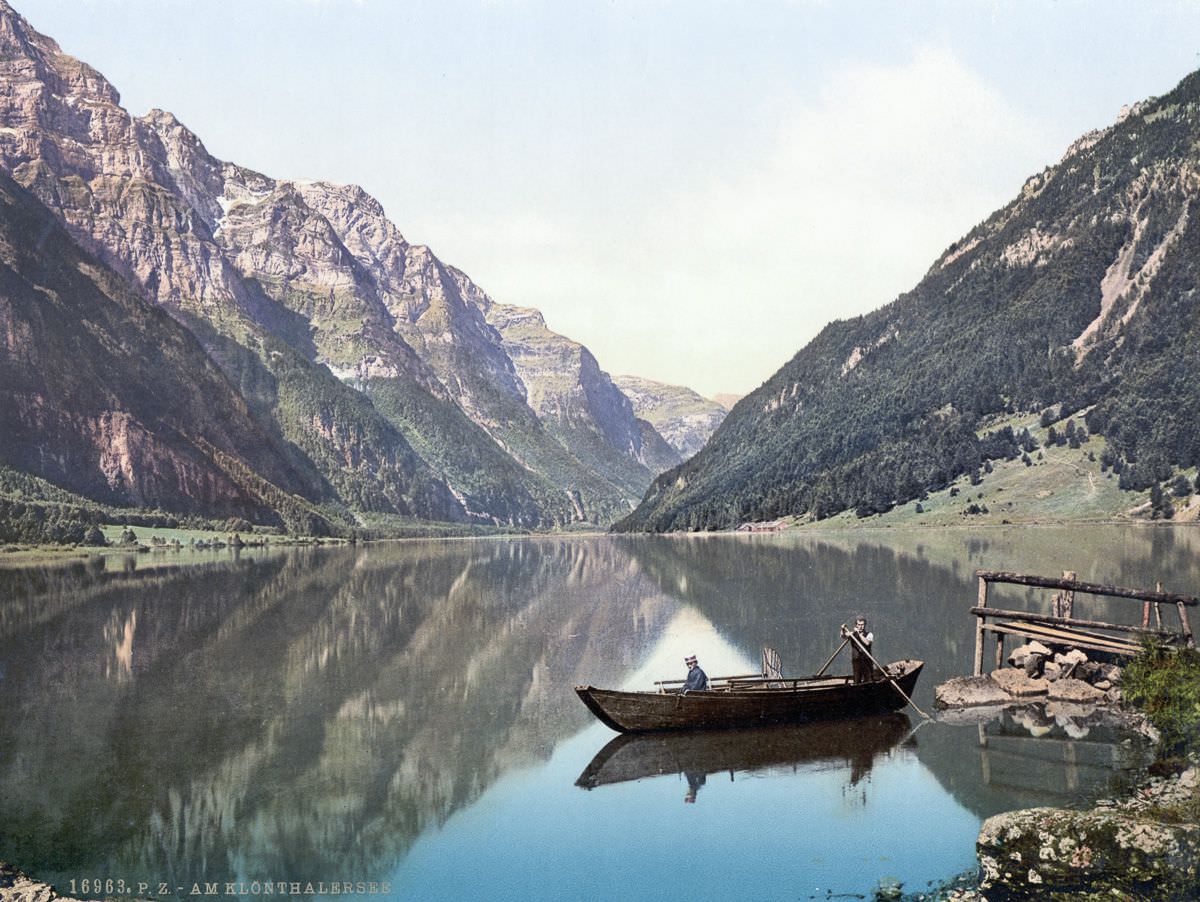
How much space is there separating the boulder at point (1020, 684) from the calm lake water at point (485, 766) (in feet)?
6.94

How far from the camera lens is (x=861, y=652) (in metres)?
35.2

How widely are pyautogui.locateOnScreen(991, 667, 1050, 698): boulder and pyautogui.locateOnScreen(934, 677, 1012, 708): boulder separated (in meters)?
0.35

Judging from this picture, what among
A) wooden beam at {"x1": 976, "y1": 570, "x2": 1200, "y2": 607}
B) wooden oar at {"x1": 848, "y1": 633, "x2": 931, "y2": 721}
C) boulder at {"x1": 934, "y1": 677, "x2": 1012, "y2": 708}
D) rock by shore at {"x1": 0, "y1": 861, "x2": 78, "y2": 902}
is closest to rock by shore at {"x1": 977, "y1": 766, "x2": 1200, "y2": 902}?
wooden oar at {"x1": 848, "y1": 633, "x2": 931, "y2": 721}

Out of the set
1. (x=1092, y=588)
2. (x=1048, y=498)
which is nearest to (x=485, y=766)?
(x=1092, y=588)

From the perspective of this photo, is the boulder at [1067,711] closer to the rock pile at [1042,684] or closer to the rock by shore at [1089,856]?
the rock pile at [1042,684]

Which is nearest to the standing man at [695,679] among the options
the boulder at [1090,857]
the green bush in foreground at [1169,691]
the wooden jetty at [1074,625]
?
the wooden jetty at [1074,625]

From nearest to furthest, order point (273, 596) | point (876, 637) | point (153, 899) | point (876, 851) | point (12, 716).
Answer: point (153, 899) → point (876, 851) → point (12, 716) → point (876, 637) → point (273, 596)

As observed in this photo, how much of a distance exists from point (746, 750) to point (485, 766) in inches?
313

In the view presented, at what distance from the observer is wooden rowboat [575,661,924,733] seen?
32.3 m

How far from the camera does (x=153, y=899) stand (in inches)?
833

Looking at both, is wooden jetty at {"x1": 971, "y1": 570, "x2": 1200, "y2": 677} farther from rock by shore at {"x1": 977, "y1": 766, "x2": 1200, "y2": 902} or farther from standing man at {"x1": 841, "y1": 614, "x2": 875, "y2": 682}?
rock by shore at {"x1": 977, "y1": 766, "x2": 1200, "y2": 902}

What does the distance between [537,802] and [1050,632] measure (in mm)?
22549

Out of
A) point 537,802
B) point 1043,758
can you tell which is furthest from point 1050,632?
point 537,802

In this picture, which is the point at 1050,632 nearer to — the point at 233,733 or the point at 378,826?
the point at 378,826
